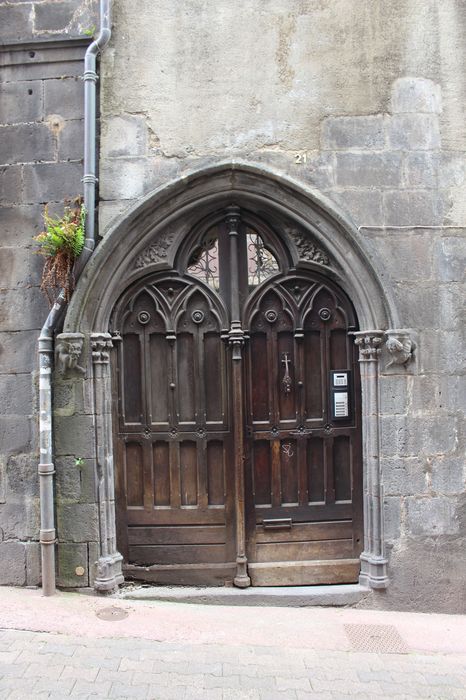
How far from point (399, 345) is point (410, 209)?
3.74 ft

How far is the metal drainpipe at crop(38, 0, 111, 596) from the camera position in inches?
177

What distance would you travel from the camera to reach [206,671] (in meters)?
3.60

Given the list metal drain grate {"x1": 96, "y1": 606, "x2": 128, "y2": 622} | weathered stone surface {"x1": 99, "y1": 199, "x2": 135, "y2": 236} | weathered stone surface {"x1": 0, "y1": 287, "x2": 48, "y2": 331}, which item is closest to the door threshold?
metal drain grate {"x1": 96, "y1": 606, "x2": 128, "y2": 622}

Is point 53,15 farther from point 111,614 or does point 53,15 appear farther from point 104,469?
point 111,614

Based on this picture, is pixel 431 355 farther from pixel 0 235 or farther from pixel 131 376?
pixel 0 235

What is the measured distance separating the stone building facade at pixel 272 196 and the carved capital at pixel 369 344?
2cm

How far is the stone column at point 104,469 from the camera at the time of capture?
457 centimetres

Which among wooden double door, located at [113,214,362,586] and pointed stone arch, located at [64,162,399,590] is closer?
pointed stone arch, located at [64,162,399,590]

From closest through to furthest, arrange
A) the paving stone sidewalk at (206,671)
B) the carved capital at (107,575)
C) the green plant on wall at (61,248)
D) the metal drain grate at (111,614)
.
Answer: the paving stone sidewalk at (206,671), the metal drain grate at (111,614), the green plant on wall at (61,248), the carved capital at (107,575)

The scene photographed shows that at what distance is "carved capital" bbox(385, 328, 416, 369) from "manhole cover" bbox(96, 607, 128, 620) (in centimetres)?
287

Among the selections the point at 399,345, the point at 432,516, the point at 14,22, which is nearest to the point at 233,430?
the point at 399,345

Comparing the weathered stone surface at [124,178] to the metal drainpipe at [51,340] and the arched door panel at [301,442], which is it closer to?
the metal drainpipe at [51,340]

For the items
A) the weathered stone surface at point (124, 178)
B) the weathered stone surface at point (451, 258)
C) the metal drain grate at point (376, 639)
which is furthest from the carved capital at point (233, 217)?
the metal drain grate at point (376, 639)

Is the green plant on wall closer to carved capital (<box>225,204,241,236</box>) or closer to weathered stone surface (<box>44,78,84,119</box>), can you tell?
weathered stone surface (<box>44,78,84,119</box>)
